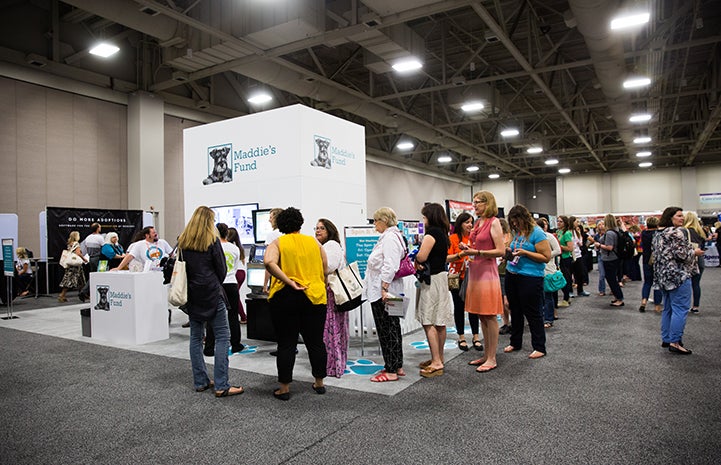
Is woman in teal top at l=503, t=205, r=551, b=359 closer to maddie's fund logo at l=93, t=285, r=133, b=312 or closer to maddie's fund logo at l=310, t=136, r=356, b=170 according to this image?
maddie's fund logo at l=310, t=136, r=356, b=170

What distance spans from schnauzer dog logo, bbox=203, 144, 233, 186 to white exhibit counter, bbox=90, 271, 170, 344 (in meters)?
2.37

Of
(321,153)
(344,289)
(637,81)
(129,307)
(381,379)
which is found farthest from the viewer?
(637,81)

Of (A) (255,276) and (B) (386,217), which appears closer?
(B) (386,217)

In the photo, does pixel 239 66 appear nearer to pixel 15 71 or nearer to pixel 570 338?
pixel 15 71

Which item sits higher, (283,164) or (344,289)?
(283,164)

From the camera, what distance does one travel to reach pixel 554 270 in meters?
5.83

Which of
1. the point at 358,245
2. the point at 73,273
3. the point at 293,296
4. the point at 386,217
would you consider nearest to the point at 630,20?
the point at 358,245

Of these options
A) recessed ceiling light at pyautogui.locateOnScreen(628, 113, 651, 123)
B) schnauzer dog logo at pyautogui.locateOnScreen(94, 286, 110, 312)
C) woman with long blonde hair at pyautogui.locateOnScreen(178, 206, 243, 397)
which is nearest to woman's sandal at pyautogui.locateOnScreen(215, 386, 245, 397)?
woman with long blonde hair at pyautogui.locateOnScreen(178, 206, 243, 397)

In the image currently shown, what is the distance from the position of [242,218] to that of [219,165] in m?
1.06

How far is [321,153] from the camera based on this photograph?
7.09 meters

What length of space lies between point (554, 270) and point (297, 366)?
3308 millimetres

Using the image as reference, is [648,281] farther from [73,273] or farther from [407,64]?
[73,273]

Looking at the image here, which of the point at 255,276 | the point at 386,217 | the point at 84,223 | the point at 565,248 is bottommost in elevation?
the point at 255,276

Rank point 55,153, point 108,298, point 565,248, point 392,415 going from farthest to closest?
point 55,153 < point 565,248 < point 108,298 < point 392,415
